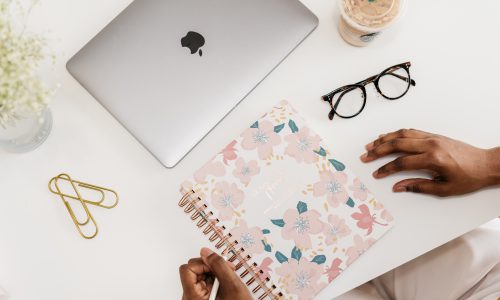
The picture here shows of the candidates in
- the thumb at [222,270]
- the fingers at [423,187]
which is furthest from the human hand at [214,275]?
the fingers at [423,187]

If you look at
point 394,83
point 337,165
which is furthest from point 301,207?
point 394,83

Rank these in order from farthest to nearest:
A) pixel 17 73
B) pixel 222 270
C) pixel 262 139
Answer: pixel 262 139, pixel 222 270, pixel 17 73

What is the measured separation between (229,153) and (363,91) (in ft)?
1.18

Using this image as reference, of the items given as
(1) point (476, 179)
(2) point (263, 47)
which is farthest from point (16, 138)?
(1) point (476, 179)

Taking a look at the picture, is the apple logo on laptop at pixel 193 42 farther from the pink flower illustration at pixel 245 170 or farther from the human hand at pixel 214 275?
the human hand at pixel 214 275

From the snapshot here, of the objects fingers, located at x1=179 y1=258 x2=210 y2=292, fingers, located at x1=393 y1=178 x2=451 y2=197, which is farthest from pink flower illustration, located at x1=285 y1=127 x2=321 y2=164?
fingers, located at x1=179 y1=258 x2=210 y2=292

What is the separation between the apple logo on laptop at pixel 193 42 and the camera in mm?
950

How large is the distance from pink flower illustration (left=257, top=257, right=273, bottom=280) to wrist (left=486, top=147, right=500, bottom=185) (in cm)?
54

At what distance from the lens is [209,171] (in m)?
0.96

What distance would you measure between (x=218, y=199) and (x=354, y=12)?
0.53 meters

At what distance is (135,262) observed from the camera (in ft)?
3.15

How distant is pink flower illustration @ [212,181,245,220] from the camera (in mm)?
947

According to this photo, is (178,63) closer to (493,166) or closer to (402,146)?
(402,146)

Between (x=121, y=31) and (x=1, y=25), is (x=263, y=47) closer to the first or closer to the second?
(x=121, y=31)
